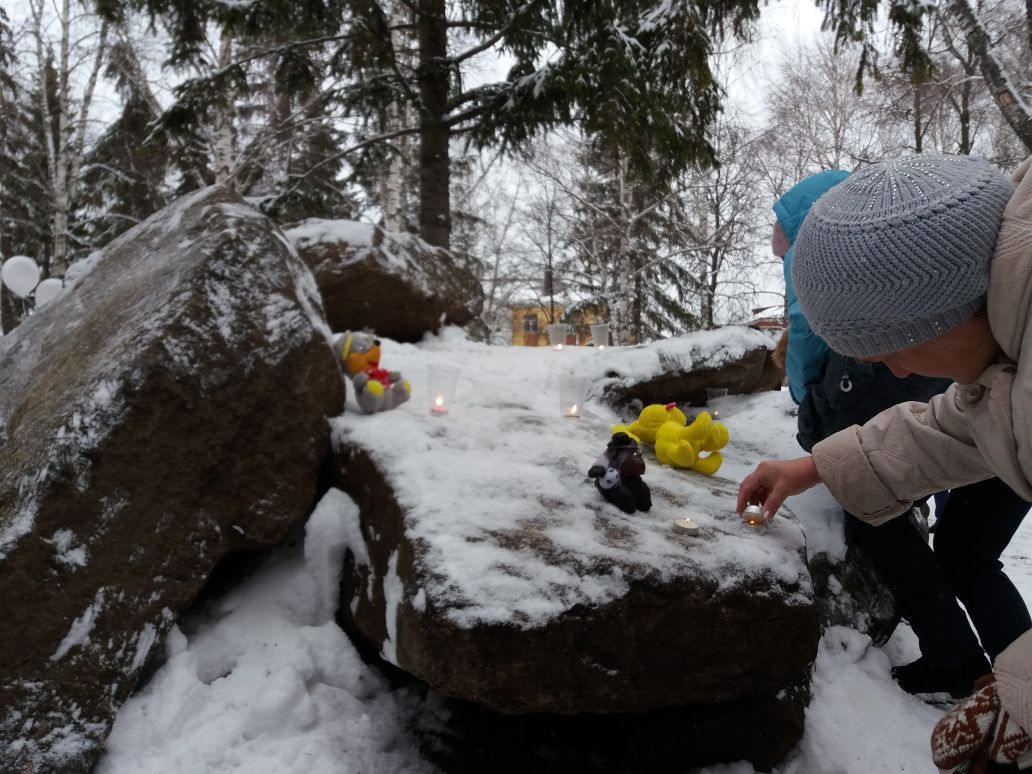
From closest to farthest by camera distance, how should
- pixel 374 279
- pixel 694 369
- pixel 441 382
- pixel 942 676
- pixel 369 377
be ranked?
pixel 942 676
pixel 369 377
pixel 441 382
pixel 694 369
pixel 374 279

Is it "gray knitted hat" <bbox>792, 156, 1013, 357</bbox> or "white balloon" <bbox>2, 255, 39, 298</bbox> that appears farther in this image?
"white balloon" <bbox>2, 255, 39, 298</bbox>

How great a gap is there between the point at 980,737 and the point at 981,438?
0.43m

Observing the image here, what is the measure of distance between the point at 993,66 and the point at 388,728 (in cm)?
766

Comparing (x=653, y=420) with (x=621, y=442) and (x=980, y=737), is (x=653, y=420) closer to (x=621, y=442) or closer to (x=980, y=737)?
(x=621, y=442)

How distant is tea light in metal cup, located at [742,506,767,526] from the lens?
5.82 feet

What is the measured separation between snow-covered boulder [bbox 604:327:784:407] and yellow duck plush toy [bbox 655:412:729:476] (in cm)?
150

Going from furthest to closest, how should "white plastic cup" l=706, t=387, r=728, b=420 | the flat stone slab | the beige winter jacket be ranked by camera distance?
"white plastic cup" l=706, t=387, r=728, b=420 → the flat stone slab → the beige winter jacket

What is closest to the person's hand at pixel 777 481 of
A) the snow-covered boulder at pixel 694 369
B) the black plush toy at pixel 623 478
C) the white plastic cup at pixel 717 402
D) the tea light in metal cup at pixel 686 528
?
the tea light in metal cup at pixel 686 528

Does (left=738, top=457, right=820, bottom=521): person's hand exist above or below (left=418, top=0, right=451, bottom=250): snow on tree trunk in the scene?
below

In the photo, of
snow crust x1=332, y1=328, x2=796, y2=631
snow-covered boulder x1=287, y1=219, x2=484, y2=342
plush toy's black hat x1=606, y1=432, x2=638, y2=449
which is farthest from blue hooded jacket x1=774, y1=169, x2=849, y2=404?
snow-covered boulder x1=287, y1=219, x2=484, y2=342

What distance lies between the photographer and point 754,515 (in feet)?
5.88

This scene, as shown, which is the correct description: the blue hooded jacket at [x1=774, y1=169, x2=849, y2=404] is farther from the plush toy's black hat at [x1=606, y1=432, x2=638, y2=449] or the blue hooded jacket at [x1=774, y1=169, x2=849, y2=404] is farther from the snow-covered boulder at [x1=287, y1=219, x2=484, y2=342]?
the snow-covered boulder at [x1=287, y1=219, x2=484, y2=342]

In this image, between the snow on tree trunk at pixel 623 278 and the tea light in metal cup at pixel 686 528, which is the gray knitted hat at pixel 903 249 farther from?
the snow on tree trunk at pixel 623 278

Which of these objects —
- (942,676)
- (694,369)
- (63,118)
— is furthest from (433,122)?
(63,118)
